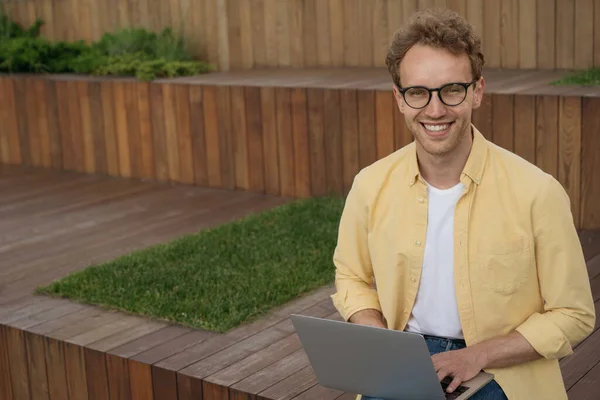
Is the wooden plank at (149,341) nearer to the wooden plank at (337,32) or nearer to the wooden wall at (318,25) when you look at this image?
the wooden wall at (318,25)

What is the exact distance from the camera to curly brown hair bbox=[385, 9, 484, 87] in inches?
74.2

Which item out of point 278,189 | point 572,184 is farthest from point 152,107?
point 572,184

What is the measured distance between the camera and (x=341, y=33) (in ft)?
20.0

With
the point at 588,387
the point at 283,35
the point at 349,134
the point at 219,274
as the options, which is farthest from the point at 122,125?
the point at 588,387

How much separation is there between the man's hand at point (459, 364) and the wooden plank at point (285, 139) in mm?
3429

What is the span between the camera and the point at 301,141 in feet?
17.1

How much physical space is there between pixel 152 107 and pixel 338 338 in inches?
163

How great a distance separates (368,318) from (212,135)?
11.8 feet

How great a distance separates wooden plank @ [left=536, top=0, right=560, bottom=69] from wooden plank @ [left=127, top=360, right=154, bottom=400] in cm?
310

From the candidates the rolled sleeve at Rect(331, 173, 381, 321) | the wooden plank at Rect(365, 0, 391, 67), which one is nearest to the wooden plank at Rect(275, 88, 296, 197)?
the wooden plank at Rect(365, 0, 391, 67)

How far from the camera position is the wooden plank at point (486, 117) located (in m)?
4.47

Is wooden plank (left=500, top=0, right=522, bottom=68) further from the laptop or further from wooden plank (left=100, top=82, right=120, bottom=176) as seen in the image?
the laptop

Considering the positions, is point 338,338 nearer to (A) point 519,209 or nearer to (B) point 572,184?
(A) point 519,209

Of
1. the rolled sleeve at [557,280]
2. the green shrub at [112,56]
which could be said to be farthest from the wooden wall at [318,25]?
the rolled sleeve at [557,280]
